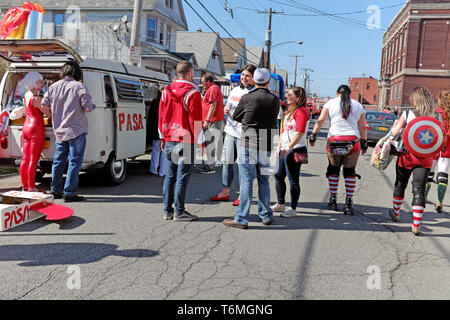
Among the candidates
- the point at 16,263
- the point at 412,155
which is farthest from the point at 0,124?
the point at 412,155

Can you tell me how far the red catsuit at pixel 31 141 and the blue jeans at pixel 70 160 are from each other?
0.92 ft

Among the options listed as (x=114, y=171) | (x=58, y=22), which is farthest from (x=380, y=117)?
(x=58, y=22)

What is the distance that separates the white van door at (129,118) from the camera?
7258 millimetres

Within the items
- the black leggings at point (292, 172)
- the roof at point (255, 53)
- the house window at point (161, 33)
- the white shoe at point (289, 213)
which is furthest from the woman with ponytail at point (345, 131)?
the roof at point (255, 53)

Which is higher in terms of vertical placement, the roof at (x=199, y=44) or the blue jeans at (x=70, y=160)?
the roof at (x=199, y=44)

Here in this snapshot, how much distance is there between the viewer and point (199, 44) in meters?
45.8

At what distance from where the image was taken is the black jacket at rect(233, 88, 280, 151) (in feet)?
16.4

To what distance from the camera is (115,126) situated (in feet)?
23.4

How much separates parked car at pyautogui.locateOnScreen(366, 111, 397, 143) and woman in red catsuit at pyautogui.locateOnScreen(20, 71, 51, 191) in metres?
13.5

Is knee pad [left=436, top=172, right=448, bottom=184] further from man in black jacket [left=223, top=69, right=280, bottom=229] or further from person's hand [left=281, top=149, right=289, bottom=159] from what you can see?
man in black jacket [left=223, top=69, right=280, bottom=229]

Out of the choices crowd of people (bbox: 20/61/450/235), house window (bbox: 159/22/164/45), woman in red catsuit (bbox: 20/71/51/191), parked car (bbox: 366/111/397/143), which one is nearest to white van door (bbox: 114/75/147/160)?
crowd of people (bbox: 20/61/450/235)

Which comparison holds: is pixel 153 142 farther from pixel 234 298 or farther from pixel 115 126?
pixel 234 298

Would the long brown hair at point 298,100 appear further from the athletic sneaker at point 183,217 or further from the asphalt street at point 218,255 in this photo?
the athletic sneaker at point 183,217

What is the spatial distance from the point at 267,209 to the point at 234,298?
2.24m
